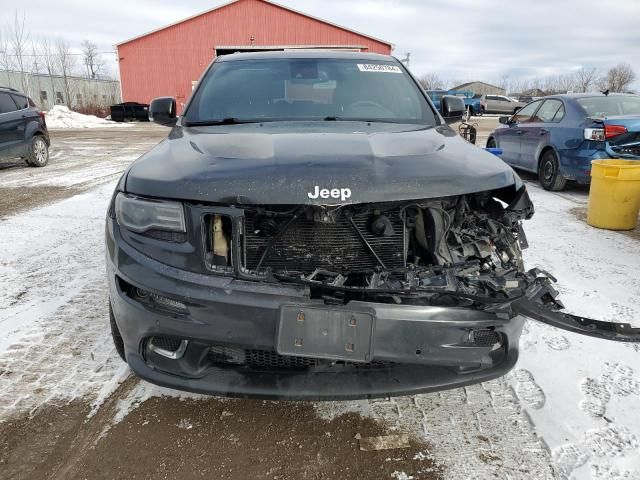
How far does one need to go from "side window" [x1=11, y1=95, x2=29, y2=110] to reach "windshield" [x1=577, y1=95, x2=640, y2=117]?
10141 mm

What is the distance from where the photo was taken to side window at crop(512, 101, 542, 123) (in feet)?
27.2

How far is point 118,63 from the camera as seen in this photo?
92.1ft

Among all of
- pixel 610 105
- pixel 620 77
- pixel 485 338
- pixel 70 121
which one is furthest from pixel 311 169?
pixel 620 77

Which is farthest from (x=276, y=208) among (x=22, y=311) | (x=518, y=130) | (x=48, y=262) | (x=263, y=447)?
(x=518, y=130)

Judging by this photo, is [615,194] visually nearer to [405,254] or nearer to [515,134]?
[515,134]

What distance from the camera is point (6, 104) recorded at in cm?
945

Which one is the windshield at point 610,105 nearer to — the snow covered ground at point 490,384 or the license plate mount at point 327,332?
the snow covered ground at point 490,384

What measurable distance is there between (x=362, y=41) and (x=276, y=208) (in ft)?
89.0

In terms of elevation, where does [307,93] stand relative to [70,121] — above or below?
above

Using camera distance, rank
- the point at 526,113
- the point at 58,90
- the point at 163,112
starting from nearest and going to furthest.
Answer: the point at 163,112
the point at 526,113
the point at 58,90

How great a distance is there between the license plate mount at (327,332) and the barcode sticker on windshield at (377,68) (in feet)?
7.36

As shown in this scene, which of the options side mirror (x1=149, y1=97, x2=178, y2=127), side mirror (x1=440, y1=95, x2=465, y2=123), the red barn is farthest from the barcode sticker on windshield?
the red barn

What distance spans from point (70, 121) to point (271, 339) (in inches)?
1056

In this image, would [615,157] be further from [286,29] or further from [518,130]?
[286,29]
